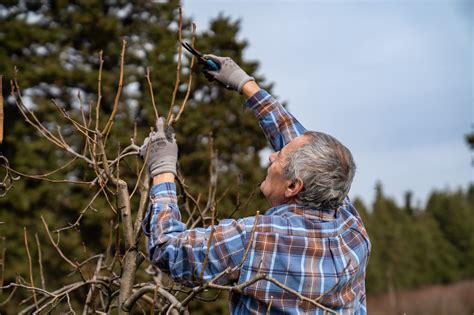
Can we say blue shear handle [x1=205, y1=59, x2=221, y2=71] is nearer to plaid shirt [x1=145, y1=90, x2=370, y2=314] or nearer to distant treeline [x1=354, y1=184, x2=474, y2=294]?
plaid shirt [x1=145, y1=90, x2=370, y2=314]

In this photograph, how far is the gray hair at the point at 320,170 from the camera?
2.10 metres

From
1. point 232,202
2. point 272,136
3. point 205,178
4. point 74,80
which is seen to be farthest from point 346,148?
point 74,80

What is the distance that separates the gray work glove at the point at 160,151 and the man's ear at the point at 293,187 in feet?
1.17

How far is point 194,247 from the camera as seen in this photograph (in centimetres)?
204

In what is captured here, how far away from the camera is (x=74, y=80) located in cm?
1497

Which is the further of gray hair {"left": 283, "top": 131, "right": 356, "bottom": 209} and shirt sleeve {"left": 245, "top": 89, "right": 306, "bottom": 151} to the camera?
shirt sleeve {"left": 245, "top": 89, "right": 306, "bottom": 151}

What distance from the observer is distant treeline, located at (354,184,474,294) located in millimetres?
28797

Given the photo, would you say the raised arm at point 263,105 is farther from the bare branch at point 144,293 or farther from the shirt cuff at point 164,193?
the bare branch at point 144,293

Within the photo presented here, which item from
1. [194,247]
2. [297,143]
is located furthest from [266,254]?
[297,143]

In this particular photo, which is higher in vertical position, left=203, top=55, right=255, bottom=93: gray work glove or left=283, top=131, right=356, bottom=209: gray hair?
left=203, top=55, right=255, bottom=93: gray work glove

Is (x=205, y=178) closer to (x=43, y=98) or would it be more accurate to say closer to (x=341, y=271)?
(x=43, y=98)

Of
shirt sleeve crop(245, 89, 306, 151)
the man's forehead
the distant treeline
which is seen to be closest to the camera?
the man's forehead

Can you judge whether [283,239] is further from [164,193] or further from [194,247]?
[164,193]

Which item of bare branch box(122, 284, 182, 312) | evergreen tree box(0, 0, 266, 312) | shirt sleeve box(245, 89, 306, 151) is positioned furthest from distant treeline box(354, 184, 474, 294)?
bare branch box(122, 284, 182, 312)
